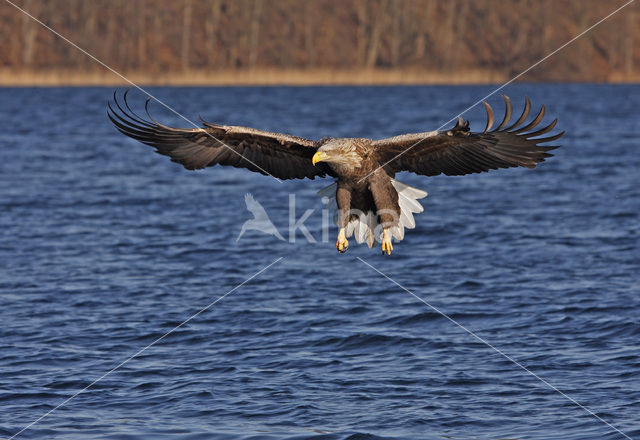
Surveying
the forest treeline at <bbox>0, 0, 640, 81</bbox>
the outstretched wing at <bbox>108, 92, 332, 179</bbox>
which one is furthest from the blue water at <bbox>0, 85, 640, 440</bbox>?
the forest treeline at <bbox>0, 0, 640, 81</bbox>

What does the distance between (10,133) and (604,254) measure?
25.1 m

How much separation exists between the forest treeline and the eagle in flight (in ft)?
187

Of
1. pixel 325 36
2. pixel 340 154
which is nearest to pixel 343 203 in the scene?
pixel 340 154

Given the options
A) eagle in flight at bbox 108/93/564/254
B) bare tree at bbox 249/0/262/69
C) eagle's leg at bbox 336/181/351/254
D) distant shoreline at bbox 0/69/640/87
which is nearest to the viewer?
eagle in flight at bbox 108/93/564/254

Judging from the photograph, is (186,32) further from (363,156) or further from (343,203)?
(363,156)

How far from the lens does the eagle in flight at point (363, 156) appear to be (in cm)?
861

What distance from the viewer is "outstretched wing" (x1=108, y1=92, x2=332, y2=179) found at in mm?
9073

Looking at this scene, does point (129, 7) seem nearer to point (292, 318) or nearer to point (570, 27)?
point (570, 27)

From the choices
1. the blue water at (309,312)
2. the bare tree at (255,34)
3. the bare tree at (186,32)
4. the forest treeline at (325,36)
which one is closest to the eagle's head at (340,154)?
the blue water at (309,312)

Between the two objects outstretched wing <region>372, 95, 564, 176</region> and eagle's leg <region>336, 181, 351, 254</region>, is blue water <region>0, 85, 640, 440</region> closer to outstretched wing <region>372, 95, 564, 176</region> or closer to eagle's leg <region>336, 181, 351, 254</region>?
eagle's leg <region>336, 181, 351, 254</region>

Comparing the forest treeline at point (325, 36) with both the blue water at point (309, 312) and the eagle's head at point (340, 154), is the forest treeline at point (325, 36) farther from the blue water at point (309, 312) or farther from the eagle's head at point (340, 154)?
the eagle's head at point (340, 154)

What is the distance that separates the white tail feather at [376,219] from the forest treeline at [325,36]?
5668 centimetres

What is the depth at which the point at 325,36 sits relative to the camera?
7344 centimetres

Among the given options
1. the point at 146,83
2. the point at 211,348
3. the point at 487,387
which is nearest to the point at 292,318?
the point at 211,348
